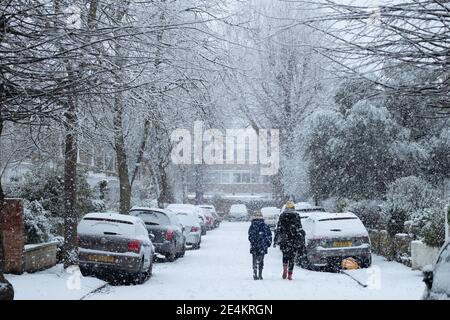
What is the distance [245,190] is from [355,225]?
69.1 m

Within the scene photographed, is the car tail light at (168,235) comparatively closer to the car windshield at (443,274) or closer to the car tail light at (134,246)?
the car tail light at (134,246)

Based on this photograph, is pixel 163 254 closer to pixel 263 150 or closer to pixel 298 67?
pixel 298 67

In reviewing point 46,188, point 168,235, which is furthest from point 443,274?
point 46,188

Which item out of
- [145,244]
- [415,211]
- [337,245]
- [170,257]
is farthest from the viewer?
[170,257]

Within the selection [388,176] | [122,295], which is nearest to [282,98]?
[388,176]

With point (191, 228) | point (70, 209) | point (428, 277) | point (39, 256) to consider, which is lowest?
point (191, 228)

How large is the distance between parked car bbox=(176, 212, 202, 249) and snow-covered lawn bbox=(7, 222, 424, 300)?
8034 mm

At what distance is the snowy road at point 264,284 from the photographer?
1252cm

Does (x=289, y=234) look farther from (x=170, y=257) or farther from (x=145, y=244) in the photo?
(x=170, y=257)

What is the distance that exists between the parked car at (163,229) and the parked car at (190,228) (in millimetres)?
5472

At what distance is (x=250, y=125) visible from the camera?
4634 centimetres

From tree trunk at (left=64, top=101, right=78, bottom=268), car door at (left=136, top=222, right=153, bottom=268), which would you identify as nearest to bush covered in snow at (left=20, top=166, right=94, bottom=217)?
tree trunk at (left=64, top=101, right=78, bottom=268)

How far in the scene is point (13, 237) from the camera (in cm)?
1512

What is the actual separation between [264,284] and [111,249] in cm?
343
